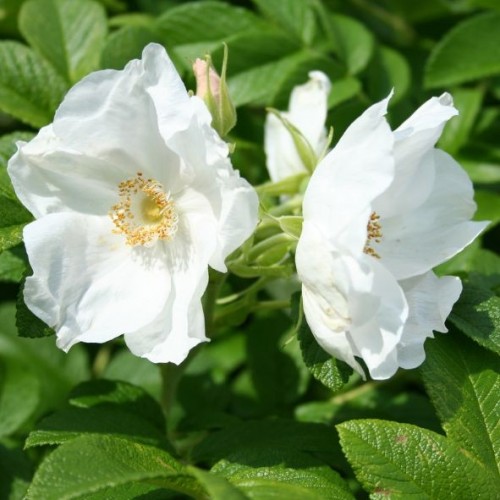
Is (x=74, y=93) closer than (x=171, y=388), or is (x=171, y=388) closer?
(x=74, y=93)

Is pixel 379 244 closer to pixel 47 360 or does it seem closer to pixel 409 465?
pixel 409 465

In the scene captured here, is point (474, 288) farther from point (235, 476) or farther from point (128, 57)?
point (128, 57)

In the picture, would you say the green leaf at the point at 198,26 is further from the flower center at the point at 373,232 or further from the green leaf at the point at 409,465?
the green leaf at the point at 409,465

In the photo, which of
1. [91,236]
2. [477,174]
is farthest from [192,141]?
[477,174]

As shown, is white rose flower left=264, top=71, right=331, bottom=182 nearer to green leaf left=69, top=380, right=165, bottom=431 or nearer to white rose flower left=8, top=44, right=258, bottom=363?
white rose flower left=8, top=44, right=258, bottom=363

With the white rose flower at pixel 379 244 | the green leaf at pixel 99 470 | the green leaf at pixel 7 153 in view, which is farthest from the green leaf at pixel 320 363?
the green leaf at pixel 7 153

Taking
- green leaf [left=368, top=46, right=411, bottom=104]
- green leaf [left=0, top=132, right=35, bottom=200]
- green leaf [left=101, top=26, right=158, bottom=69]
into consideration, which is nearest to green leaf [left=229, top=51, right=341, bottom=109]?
green leaf [left=368, top=46, right=411, bottom=104]
